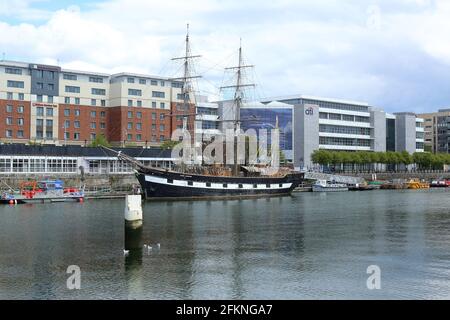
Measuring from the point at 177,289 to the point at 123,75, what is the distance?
11369 cm

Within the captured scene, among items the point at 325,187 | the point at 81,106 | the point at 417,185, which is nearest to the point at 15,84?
the point at 81,106

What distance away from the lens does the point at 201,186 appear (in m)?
97.2

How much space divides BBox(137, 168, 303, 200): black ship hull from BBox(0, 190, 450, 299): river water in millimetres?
28012

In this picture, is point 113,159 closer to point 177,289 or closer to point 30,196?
point 30,196

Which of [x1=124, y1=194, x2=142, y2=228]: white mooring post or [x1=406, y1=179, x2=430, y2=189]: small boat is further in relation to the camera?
[x1=406, y1=179, x2=430, y2=189]: small boat

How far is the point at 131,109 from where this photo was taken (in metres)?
139

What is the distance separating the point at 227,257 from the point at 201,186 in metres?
59.2

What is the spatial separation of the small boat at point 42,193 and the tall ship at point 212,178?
9.53 metres

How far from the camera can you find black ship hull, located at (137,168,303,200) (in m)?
92.4

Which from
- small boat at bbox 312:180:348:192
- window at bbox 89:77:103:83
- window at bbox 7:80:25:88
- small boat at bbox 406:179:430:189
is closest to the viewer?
window at bbox 7:80:25:88

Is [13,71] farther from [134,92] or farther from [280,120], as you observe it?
[280,120]

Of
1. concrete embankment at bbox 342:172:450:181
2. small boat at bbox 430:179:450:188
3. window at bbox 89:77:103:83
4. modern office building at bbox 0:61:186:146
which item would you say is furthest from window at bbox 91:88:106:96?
small boat at bbox 430:179:450:188

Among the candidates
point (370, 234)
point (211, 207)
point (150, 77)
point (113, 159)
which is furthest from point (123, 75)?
point (370, 234)

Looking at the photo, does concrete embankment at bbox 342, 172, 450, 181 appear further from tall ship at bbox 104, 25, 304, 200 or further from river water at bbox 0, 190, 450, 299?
river water at bbox 0, 190, 450, 299
